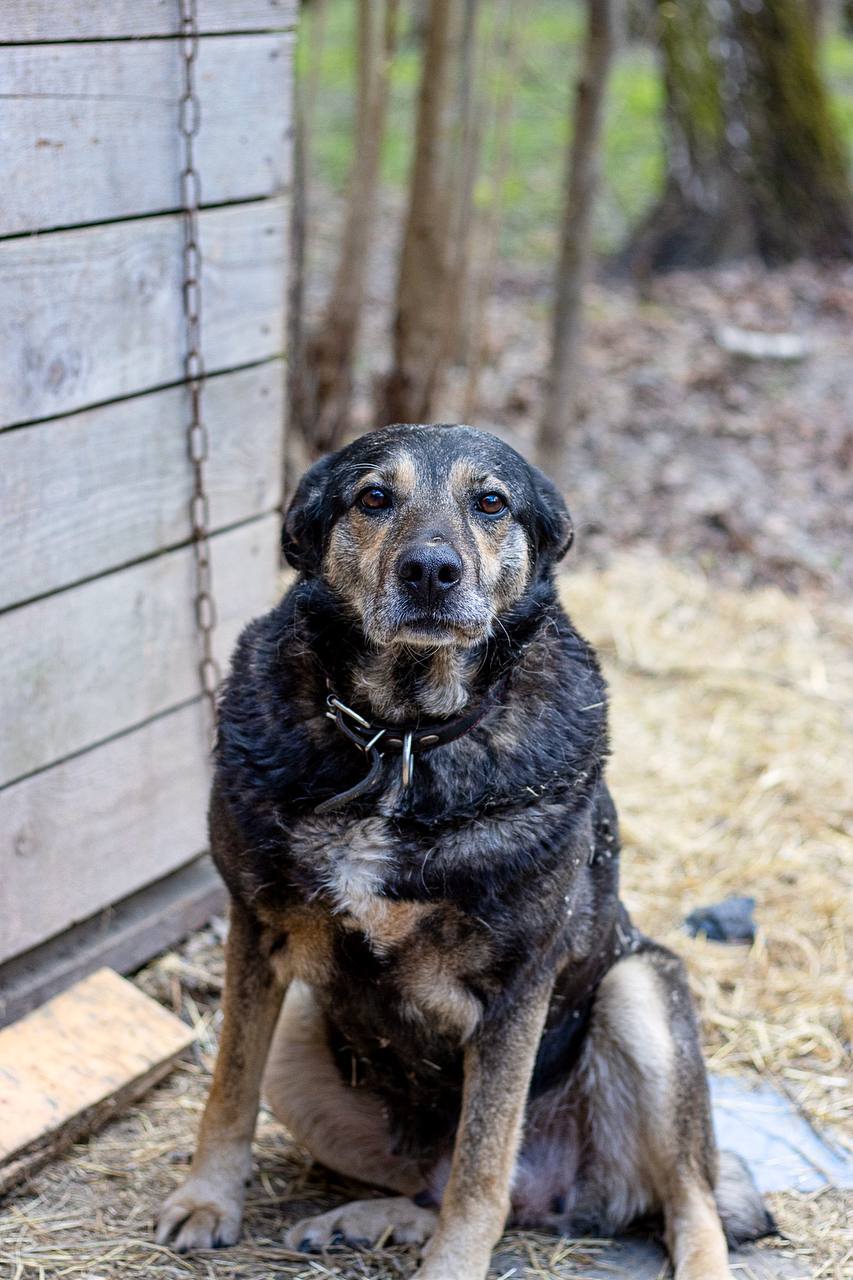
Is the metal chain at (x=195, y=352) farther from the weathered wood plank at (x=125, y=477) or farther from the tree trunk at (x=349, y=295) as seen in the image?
the tree trunk at (x=349, y=295)

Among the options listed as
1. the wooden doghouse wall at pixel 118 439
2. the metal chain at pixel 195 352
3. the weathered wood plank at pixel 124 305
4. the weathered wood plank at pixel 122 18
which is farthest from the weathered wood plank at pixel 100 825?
the weathered wood plank at pixel 122 18

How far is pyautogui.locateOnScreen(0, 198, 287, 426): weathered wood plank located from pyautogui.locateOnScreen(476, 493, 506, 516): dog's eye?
1.05m

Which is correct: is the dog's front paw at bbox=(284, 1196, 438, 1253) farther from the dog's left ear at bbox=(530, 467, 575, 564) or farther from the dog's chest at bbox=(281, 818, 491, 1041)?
the dog's left ear at bbox=(530, 467, 575, 564)

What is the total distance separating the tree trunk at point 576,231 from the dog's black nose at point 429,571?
12.1ft

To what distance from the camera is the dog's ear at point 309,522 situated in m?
2.56

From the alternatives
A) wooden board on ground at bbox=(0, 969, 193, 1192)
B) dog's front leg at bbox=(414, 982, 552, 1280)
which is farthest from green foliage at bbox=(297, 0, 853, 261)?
dog's front leg at bbox=(414, 982, 552, 1280)

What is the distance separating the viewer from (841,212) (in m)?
9.92

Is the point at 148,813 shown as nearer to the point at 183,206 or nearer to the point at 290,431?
the point at 183,206

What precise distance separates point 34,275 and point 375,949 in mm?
1569

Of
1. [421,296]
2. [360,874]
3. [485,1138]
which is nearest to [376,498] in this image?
[360,874]

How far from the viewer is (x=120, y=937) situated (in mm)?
3561

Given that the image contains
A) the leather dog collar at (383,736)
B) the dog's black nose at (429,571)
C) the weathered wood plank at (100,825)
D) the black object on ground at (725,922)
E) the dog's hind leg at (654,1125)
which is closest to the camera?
the dog's black nose at (429,571)

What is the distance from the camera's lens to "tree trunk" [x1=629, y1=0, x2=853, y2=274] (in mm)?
9570

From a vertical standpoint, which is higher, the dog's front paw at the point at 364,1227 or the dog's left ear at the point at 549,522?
the dog's left ear at the point at 549,522
